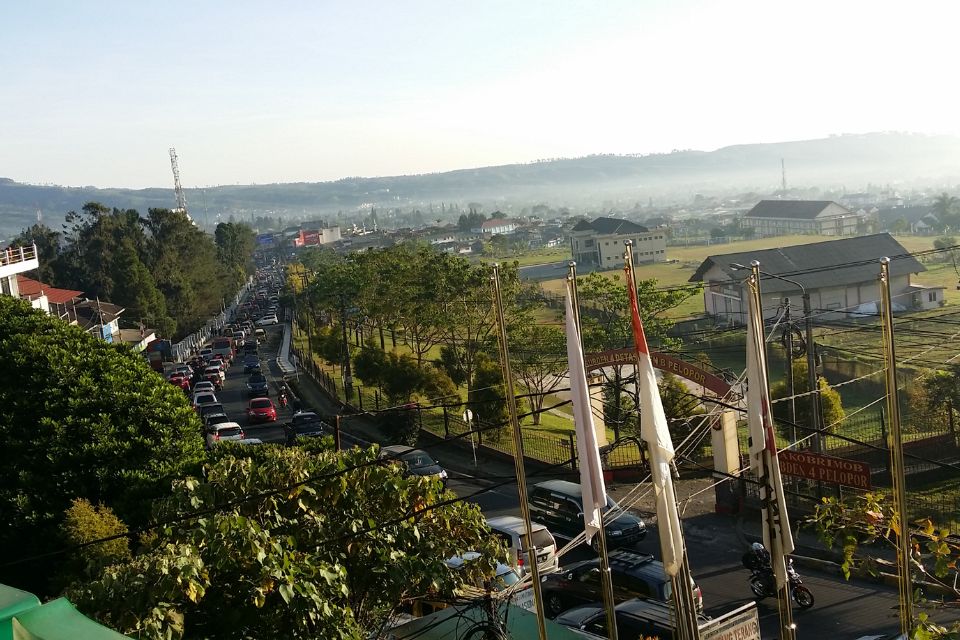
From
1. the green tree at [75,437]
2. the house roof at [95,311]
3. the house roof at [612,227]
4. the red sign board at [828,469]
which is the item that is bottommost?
the red sign board at [828,469]

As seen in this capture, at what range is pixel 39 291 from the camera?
36.8m

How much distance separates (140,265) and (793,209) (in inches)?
3726

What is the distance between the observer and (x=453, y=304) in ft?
105

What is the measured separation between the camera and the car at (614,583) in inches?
492

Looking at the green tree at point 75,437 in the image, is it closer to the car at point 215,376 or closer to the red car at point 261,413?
the red car at point 261,413

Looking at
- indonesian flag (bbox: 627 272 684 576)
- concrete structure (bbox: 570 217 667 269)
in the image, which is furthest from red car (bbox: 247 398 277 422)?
concrete structure (bbox: 570 217 667 269)

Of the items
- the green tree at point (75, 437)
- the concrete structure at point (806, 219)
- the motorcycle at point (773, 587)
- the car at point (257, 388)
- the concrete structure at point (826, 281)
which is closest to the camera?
the motorcycle at point (773, 587)

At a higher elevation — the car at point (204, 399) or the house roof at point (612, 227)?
the house roof at point (612, 227)

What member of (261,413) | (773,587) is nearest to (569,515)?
(773,587)

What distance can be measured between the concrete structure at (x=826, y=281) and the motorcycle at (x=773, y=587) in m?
32.6

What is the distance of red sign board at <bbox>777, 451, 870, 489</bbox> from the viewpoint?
14.4 meters

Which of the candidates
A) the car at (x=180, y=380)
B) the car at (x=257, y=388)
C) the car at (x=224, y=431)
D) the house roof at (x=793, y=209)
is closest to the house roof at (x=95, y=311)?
the car at (x=180, y=380)

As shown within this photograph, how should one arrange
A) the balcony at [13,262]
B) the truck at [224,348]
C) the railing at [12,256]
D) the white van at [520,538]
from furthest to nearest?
the truck at [224,348]
the railing at [12,256]
the balcony at [13,262]
the white van at [520,538]

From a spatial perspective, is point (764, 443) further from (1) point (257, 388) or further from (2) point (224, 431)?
(1) point (257, 388)
